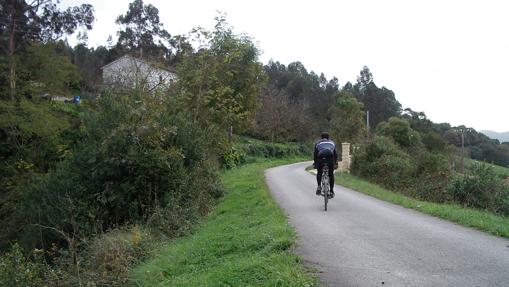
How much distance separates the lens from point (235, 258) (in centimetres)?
725

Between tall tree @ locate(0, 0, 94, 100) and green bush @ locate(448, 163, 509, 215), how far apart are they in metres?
24.4

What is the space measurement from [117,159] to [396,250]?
9.12m

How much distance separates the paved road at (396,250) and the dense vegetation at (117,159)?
3.69 m

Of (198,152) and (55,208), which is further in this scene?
(198,152)

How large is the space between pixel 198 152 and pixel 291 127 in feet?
173

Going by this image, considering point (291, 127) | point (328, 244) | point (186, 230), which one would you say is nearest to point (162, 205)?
point (186, 230)

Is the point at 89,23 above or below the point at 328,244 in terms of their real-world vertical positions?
above

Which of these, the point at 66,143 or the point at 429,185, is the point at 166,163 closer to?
the point at 429,185

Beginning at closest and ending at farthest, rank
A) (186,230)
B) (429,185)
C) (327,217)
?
(327,217) < (186,230) < (429,185)

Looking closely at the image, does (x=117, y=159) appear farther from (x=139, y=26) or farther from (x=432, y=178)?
(x=139, y=26)

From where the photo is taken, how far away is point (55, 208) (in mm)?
14289

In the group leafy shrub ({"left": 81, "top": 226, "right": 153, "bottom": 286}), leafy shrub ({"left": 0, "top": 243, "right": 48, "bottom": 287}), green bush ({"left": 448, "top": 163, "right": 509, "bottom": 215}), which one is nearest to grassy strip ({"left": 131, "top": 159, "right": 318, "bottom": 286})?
leafy shrub ({"left": 81, "top": 226, "right": 153, "bottom": 286})

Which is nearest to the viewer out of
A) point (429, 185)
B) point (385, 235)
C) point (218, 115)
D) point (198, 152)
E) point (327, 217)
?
point (385, 235)

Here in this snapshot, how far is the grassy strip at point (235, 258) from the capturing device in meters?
5.68
